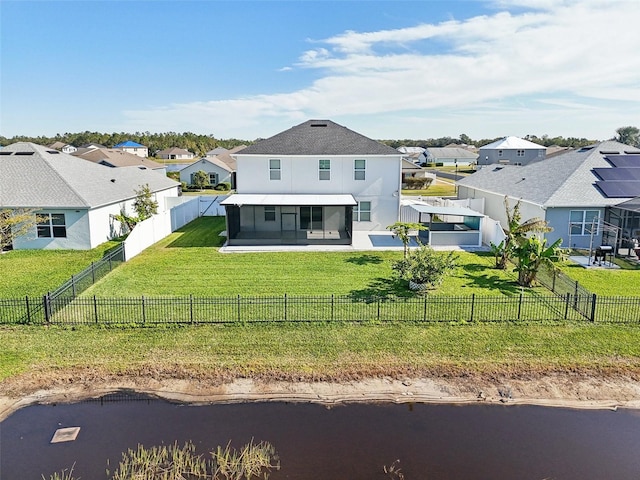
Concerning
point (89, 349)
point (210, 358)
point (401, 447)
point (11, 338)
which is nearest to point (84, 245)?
point (11, 338)

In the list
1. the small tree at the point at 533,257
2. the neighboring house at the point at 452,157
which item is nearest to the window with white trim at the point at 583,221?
the small tree at the point at 533,257

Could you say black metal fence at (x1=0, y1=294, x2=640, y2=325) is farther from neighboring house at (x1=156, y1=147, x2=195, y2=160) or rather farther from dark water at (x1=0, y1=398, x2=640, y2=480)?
neighboring house at (x1=156, y1=147, x2=195, y2=160)

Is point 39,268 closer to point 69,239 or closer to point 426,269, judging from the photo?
point 69,239

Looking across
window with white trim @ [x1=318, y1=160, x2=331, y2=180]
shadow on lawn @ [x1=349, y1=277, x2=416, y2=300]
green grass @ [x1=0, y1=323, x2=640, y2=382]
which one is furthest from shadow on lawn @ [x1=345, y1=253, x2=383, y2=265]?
green grass @ [x1=0, y1=323, x2=640, y2=382]

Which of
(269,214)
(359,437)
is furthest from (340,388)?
(269,214)

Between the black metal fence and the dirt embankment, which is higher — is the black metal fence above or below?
above

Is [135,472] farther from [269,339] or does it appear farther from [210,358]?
[269,339]
